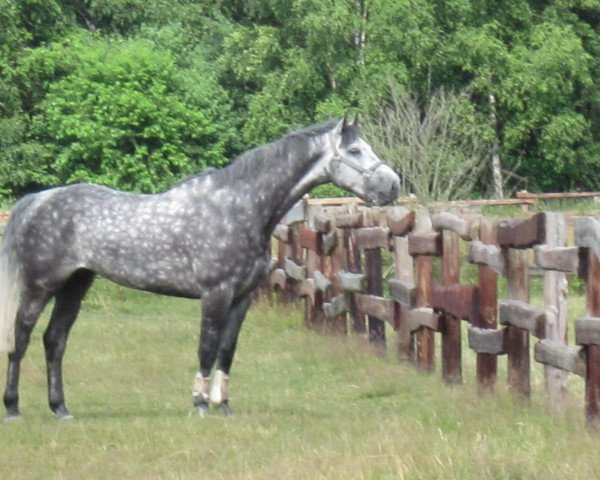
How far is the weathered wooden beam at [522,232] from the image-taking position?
8.71 meters

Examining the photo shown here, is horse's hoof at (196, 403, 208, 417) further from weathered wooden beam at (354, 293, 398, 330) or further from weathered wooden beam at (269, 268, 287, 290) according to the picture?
weathered wooden beam at (269, 268, 287, 290)

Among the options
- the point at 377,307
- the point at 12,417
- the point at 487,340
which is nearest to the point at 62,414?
the point at 12,417

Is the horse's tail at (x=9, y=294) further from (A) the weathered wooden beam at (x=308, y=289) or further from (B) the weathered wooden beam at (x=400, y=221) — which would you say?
(A) the weathered wooden beam at (x=308, y=289)

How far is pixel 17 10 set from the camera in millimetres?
45062

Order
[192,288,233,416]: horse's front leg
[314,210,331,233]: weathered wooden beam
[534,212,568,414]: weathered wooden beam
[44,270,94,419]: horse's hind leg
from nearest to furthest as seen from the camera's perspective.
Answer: [534,212,568,414]: weathered wooden beam, [192,288,233,416]: horse's front leg, [44,270,94,419]: horse's hind leg, [314,210,331,233]: weathered wooden beam

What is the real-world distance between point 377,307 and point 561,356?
418 centimetres

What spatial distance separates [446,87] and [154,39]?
9434 mm

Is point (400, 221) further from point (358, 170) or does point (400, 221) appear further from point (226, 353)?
point (226, 353)

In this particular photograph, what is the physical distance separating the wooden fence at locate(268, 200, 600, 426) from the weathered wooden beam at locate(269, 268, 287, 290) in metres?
0.30

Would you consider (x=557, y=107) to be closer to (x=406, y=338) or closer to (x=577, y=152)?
(x=577, y=152)

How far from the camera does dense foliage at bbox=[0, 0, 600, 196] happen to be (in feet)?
138

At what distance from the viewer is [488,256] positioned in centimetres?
962

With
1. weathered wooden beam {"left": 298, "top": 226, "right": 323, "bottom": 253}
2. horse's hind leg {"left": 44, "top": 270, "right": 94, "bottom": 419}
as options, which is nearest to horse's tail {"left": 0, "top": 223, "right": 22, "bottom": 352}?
horse's hind leg {"left": 44, "top": 270, "right": 94, "bottom": 419}

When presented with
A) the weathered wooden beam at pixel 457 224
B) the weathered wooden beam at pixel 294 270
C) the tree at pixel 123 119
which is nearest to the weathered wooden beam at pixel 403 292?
the weathered wooden beam at pixel 457 224
